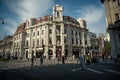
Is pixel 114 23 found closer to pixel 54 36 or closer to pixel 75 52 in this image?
pixel 54 36

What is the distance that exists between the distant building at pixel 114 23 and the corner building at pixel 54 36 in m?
20.2

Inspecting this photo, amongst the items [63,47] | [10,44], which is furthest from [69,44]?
[10,44]

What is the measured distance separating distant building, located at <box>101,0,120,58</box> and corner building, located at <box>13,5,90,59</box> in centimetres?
2017

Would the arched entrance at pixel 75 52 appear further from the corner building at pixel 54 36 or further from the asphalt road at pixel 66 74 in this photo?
the asphalt road at pixel 66 74

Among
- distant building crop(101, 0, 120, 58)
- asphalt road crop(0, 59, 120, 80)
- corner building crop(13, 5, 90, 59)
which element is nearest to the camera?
asphalt road crop(0, 59, 120, 80)

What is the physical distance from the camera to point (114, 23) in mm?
26547

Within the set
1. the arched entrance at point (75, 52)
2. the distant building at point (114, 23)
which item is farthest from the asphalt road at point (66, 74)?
the arched entrance at point (75, 52)

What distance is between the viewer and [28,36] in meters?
53.8

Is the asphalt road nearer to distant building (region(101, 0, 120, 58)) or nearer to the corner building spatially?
distant building (region(101, 0, 120, 58))

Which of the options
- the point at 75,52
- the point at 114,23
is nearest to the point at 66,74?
the point at 114,23

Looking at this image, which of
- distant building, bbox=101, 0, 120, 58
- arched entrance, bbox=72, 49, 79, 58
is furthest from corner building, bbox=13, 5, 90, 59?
distant building, bbox=101, 0, 120, 58

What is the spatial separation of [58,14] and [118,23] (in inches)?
1046

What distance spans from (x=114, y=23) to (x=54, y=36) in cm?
2332

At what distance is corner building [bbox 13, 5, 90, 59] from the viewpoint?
44469 mm
